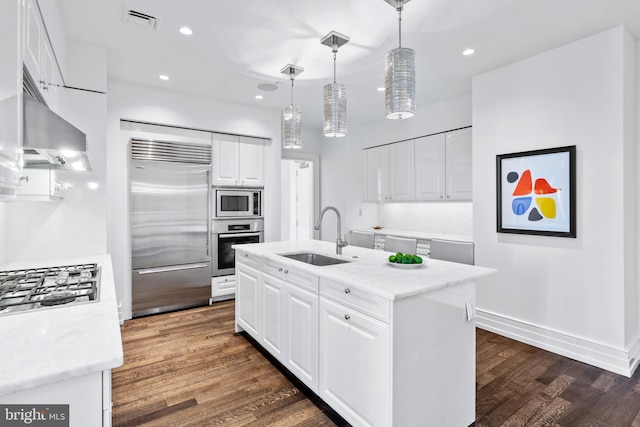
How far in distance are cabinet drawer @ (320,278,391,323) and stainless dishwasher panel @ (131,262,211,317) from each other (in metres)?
2.71

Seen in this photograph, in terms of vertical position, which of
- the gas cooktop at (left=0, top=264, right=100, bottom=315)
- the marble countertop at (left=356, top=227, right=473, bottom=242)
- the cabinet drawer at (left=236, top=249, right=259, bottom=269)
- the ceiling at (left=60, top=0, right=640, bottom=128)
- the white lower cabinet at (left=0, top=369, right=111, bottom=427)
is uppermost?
the ceiling at (left=60, top=0, right=640, bottom=128)

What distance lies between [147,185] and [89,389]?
11.0ft

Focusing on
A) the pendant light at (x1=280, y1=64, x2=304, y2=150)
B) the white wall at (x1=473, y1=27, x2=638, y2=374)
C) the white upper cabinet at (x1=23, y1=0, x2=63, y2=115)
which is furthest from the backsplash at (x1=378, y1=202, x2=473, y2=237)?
the white upper cabinet at (x1=23, y1=0, x2=63, y2=115)

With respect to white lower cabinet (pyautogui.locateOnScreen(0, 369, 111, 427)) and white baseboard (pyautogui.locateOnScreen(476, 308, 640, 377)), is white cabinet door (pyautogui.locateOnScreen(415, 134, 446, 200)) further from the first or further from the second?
white lower cabinet (pyautogui.locateOnScreen(0, 369, 111, 427))

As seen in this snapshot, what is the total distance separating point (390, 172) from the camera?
16.9ft

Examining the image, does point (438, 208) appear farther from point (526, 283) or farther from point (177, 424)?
point (177, 424)

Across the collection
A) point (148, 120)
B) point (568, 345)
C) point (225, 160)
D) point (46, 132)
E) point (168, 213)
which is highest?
point (148, 120)

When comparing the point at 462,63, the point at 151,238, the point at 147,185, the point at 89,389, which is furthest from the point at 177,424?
the point at 462,63

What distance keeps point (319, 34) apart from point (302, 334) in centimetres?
230

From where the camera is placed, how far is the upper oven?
14.7ft

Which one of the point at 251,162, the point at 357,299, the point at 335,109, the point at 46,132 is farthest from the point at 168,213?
the point at 357,299

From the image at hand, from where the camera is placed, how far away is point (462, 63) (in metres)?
3.31

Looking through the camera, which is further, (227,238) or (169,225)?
(227,238)

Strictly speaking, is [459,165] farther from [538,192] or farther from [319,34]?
[319,34]
